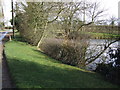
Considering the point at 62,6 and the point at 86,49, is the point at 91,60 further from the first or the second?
the point at 62,6

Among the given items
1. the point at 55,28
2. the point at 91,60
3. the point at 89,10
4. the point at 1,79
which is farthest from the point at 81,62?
the point at 89,10

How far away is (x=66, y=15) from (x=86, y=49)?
910 cm

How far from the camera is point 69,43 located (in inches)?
392

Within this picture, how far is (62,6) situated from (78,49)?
8710 mm

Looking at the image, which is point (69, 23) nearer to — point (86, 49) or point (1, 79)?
point (86, 49)

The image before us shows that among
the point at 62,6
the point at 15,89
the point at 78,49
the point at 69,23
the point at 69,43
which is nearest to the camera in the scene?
the point at 15,89

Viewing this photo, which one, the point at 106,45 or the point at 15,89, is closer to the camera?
the point at 15,89

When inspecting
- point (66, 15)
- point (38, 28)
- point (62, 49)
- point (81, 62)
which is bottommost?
point (81, 62)

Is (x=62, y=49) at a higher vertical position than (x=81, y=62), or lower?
higher

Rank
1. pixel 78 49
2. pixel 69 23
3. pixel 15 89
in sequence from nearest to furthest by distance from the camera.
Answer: pixel 15 89
pixel 78 49
pixel 69 23

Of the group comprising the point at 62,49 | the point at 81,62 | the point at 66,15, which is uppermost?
the point at 66,15

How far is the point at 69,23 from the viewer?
59.3 feet

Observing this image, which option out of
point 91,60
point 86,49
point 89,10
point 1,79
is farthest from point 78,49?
point 89,10

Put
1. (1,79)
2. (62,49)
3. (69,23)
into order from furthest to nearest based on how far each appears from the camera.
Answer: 1. (69,23)
2. (62,49)
3. (1,79)
